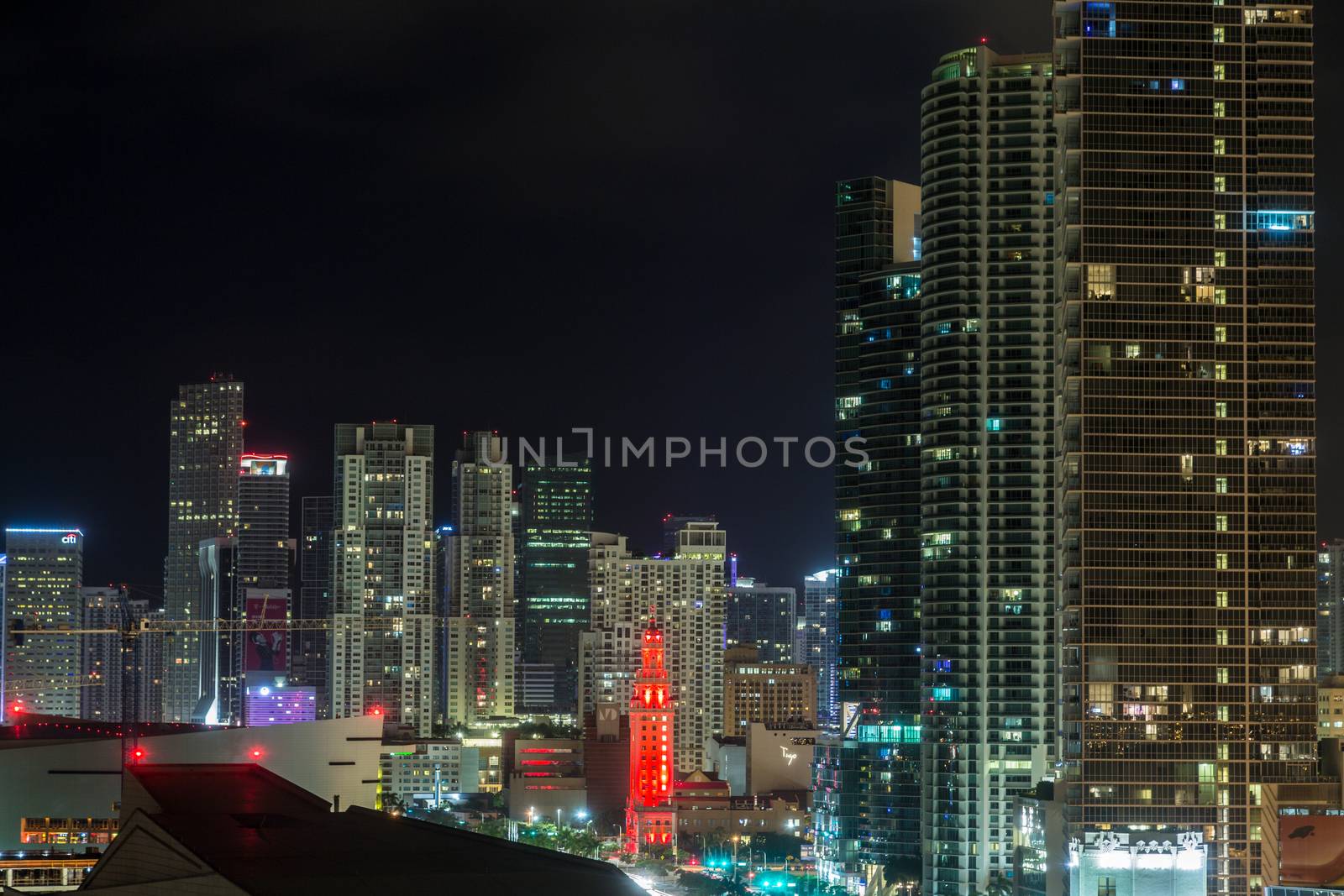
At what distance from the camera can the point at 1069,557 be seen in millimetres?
114250

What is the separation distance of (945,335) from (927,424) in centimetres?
598

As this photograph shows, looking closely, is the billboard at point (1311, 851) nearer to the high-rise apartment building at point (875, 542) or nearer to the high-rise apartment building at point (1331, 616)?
the high-rise apartment building at point (875, 542)

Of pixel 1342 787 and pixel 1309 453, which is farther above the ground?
pixel 1309 453

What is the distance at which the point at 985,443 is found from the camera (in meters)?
141

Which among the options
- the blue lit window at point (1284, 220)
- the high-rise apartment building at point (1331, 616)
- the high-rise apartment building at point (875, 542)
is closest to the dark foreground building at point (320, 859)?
the blue lit window at point (1284, 220)

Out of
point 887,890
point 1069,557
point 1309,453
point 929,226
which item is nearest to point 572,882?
point 1069,557

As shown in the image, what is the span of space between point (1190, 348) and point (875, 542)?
1804 inches

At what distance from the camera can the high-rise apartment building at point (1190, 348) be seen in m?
113

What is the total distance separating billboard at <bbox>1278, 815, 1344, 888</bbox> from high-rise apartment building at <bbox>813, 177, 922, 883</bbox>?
38.1 metres

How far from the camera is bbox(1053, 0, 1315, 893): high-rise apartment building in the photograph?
113 meters

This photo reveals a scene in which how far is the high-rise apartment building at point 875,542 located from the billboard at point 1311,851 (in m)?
38.1

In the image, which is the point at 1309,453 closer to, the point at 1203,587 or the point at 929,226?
the point at 1203,587

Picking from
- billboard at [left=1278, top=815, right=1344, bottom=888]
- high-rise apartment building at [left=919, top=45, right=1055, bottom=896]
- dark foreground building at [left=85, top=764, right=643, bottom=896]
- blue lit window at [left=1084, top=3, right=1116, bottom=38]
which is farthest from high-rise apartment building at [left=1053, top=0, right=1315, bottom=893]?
dark foreground building at [left=85, top=764, right=643, bottom=896]

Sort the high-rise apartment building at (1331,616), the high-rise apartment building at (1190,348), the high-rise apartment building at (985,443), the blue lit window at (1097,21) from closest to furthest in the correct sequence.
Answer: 1. the high-rise apartment building at (1190,348)
2. the blue lit window at (1097,21)
3. the high-rise apartment building at (985,443)
4. the high-rise apartment building at (1331,616)
